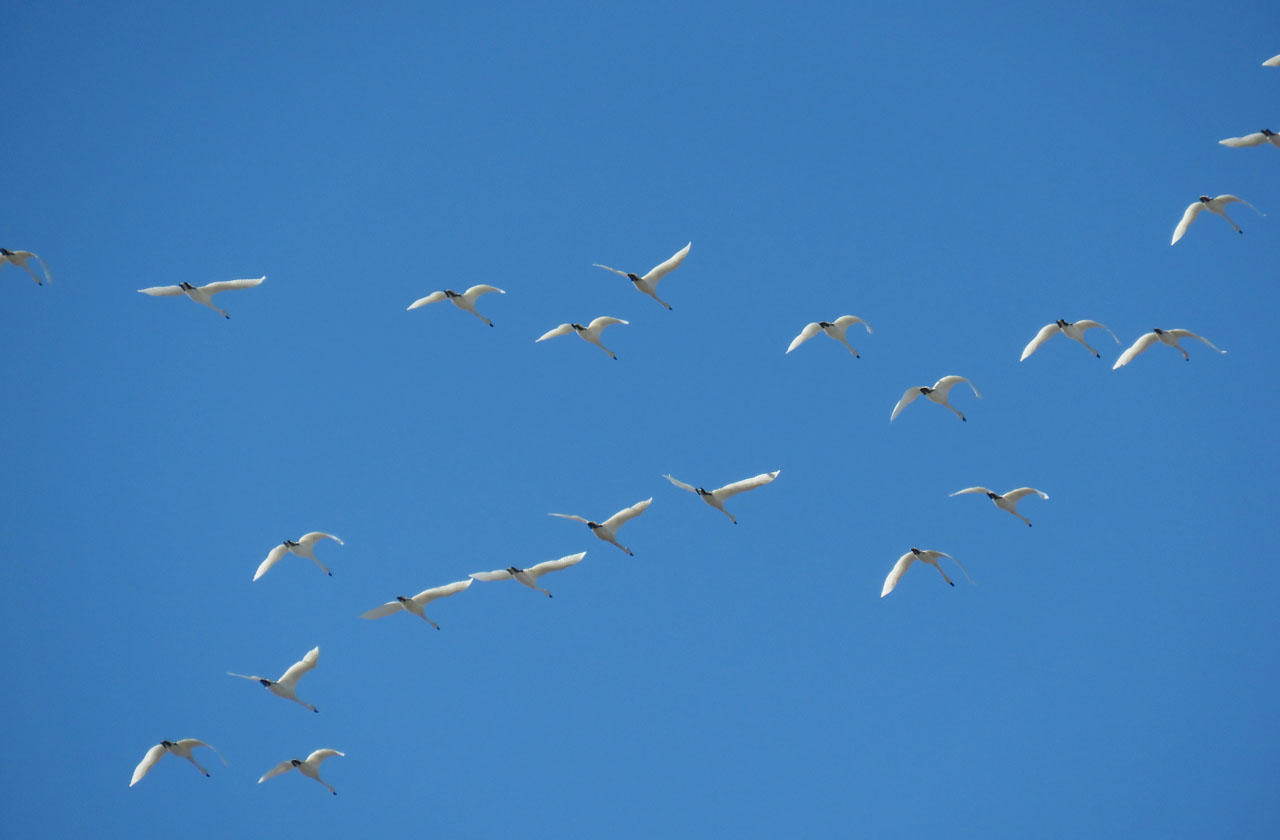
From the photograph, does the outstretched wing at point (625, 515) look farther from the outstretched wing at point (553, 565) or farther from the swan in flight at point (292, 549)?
the swan in flight at point (292, 549)

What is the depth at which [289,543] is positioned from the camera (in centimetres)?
3331

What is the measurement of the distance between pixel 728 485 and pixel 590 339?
615cm

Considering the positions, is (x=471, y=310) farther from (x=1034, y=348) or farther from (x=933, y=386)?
(x=1034, y=348)

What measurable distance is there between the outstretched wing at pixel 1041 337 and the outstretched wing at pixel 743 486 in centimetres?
708

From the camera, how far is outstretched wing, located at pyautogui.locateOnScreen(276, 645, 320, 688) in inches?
1265

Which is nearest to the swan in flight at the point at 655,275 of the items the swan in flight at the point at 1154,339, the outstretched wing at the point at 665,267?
the outstretched wing at the point at 665,267

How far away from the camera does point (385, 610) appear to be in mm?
31688

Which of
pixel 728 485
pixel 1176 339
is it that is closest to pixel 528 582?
pixel 728 485

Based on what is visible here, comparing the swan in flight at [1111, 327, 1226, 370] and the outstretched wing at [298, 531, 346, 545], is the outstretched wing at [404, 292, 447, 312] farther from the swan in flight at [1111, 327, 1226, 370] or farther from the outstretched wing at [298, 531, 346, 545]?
the swan in flight at [1111, 327, 1226, 370]

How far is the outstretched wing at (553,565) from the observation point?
3016 centimetres

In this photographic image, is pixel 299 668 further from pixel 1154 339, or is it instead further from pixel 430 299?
pixel 1154 339

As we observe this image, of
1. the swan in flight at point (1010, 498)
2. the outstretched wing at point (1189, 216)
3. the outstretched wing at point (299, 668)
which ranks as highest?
the outstretched wing at point (1189, 216)

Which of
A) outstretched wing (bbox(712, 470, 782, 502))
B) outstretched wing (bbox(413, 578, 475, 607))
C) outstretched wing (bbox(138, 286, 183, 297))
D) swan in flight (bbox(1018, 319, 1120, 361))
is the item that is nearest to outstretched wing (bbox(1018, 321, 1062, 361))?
swan in flight (bbox(1018, 319, 1120, 361))

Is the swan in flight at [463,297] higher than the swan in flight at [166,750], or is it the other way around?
the swan in flight at [463,297]
